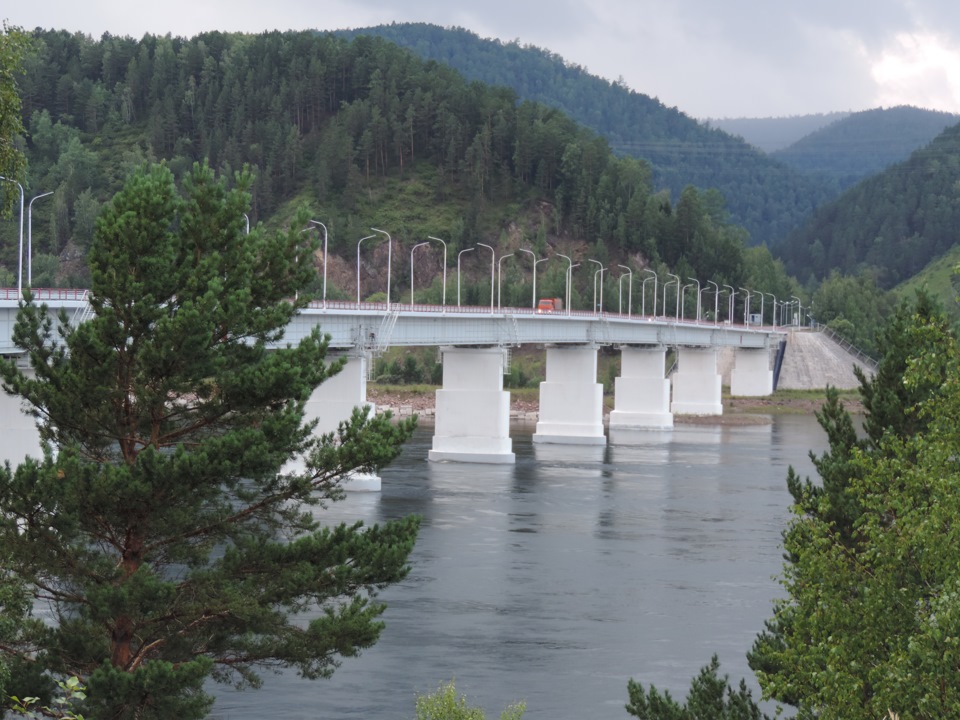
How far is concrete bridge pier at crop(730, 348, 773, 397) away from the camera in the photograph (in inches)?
6329

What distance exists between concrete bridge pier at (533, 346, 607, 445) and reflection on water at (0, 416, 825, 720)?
17695 mm

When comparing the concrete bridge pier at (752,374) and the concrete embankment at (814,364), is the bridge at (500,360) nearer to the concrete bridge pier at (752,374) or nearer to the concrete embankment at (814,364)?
the concrete bridge pier at (752,374)

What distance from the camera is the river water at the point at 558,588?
3253cm

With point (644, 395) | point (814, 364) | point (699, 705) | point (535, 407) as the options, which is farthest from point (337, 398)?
point (814, 364)

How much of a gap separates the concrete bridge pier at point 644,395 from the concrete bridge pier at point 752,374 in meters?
40.2

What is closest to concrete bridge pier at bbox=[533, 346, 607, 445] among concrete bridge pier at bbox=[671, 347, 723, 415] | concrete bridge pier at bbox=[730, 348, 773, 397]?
concrete bridge pier at bbox=[671, 347, 723, 415]

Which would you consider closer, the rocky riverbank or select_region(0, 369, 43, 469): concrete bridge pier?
select_region(0, 369, 43, 469): concrete bridge pier

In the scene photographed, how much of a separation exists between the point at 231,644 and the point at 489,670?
11932 mm

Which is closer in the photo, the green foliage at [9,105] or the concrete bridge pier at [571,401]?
the green foliage at [9,105]

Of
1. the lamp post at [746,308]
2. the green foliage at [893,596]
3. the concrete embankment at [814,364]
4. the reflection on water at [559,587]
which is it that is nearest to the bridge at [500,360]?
the reflection on water at [559,587]

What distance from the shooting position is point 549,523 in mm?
59375

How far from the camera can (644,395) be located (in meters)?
121

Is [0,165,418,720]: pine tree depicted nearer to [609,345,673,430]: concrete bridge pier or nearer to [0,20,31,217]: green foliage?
[0,20,31,217]: green foliage

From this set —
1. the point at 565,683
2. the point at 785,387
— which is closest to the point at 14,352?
the point at 565,683
